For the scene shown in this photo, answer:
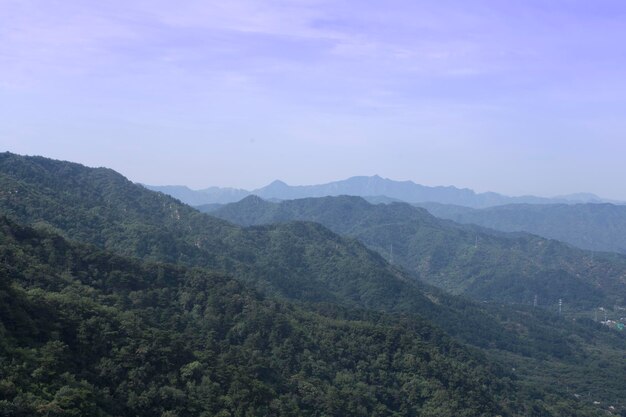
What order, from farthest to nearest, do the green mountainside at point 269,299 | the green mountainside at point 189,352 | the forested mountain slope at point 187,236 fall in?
the forested mountain slope at point 187,236
the green mountainside at point 269,299
the green mountainside at point 189,352

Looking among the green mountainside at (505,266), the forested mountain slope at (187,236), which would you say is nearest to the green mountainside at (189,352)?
the forested mountain slope at (187,236)

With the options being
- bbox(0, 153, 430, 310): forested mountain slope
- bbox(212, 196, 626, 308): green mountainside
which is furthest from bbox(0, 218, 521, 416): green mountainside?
bbox(212, 196, 626, 308): green mountainside

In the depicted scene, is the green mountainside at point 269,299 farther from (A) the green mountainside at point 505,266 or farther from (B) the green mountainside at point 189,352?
(A) the green mountainside at point 505,266

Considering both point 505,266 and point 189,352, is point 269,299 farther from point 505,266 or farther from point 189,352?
point 505,266

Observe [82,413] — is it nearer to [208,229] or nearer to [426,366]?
[426,366]

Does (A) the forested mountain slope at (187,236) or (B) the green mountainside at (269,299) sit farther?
(A) the forested mountain slope at (187,236)

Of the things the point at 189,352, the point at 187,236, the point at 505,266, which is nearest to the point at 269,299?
the point at 189,352
